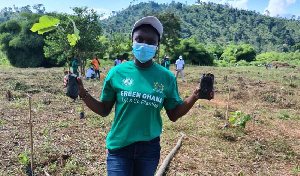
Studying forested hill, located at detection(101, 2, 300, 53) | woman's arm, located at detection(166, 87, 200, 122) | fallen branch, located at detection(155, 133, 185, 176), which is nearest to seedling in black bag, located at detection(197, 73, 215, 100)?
woman's arm, located at detection(166, 87, 200, 122)

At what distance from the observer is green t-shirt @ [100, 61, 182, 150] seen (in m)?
1.77

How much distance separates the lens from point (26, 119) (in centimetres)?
587

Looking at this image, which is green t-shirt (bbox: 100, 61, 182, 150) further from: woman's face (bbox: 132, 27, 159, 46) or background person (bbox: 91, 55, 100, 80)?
background person (bbox: 91, 55, 100, 80)

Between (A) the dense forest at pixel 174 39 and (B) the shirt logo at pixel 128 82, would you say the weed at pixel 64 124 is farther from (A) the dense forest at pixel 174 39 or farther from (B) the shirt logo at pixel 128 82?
(B) the shirt logo at pixel 128 82

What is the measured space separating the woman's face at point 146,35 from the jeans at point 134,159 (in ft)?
2.42

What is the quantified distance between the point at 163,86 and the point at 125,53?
3342 cm

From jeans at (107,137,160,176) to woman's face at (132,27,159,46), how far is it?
2.42 feet

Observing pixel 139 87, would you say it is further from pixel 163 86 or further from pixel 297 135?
pixel 297 135

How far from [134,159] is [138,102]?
416 mm

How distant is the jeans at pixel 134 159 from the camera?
1.78 m

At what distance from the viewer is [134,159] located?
6.02ft

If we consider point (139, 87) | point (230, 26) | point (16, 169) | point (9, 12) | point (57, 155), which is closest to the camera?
point (139, 87)

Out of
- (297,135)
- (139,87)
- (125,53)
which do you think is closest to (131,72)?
(139,87)

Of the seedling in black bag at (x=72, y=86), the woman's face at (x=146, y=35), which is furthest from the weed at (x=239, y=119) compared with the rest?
the seedling in black bag at (x=72, y=86)
